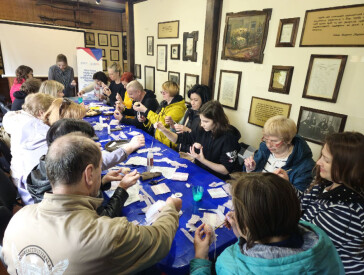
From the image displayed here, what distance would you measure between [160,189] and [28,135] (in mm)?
1338

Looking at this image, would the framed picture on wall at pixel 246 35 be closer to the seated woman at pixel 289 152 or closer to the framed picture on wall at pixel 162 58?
the seated woman at pixel 289 152

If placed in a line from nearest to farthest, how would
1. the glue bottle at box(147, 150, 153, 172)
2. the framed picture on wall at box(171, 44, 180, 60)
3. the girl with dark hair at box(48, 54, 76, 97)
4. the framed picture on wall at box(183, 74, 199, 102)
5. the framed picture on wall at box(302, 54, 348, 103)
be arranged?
the glue bottle at box(147, 150, 153, 172) → the framed picture on wall at box(302, 54, 348, 103) → the framed picture on wall at box(183, 74, 199, 102) → the framed picture on wall at box(171, 44, 180, 60) → the girl with dark hair at box(48, 54, 76, 97)

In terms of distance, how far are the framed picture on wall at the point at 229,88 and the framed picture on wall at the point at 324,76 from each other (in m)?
1.04

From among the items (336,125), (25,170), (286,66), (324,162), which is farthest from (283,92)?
(25,170)

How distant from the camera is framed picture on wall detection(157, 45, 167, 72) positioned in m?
4.93

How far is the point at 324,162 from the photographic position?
54.1 inches

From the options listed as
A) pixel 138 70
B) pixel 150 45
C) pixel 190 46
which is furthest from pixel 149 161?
pixel 138 70

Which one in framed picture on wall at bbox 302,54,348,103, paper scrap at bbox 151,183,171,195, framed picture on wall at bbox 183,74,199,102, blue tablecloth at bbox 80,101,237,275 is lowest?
blue tablecloth at bbox 80,101,237,275

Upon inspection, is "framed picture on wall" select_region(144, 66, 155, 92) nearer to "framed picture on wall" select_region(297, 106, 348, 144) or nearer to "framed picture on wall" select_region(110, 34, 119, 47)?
"framed picture on wall" select_region(110, 34, 119, 47)

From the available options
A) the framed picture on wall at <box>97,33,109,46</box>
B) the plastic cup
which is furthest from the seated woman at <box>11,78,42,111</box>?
the framed picture on wall at <box>97,33,109,46</box>

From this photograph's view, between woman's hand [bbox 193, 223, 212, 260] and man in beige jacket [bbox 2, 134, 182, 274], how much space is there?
0.66 feet

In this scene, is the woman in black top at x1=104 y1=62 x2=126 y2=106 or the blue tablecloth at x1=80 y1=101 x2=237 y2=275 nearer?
the blue tablecloth at x1=80 y1=101 x2=237 y2=275

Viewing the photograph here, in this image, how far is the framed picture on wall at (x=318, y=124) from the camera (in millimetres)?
2373

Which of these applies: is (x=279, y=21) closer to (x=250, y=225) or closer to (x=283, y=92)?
(x=283, y=92)
